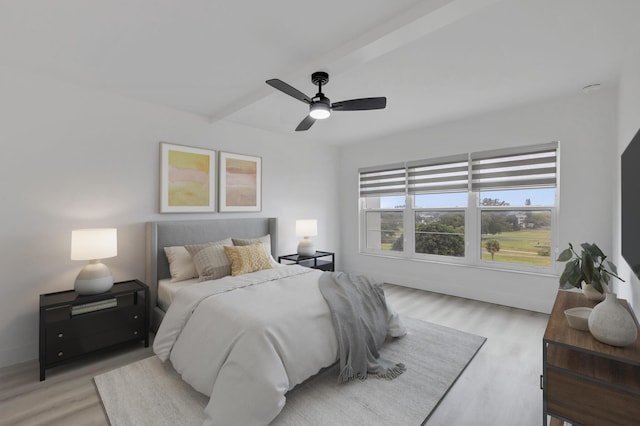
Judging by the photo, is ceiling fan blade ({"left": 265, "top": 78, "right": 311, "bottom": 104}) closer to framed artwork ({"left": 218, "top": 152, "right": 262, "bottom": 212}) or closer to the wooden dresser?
framed artwork ({"left": 218, "top": 152, "right": 262, "bottom": 212})

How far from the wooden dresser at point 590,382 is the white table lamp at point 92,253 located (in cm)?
334

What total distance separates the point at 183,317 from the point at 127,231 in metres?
1.43

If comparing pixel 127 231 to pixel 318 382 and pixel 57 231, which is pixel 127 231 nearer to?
pixel 57 231

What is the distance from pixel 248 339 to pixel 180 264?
1746mm

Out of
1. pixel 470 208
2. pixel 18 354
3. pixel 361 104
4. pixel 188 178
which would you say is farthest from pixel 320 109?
pixel 18 354

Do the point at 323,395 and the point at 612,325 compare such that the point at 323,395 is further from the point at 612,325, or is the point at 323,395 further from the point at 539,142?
the point at 539,142

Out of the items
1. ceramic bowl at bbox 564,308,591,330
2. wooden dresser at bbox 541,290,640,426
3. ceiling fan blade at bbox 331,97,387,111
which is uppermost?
ceiling fan blade at bbox 331,97,387,111

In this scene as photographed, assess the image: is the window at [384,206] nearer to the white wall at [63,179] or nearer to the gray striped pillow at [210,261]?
the white wall at [63,179]

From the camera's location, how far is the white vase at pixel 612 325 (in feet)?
4.55

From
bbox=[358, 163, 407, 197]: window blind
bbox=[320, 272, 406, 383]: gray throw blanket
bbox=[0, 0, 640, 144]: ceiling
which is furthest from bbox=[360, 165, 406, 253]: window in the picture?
bbox=[320, 272, 406, 383]: gray throw blanket

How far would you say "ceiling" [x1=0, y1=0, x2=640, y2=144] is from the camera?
186cm

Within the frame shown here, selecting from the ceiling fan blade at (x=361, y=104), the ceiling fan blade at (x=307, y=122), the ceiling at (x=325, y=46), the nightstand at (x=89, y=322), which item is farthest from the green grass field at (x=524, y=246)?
the nightstand at (x=89, y=322)

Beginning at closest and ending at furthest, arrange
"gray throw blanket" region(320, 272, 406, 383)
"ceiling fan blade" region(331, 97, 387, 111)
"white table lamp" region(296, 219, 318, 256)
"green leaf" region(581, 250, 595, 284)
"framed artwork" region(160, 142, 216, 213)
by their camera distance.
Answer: "green leaf" region(581, 250, 595, 284) → "gray throw blanket" region(320, 272, 406, 383) → "ceiling fan blade" region(331, 97, 387, 111) → "framed artwork" region(160, 142, 216, 213) → "white table lamp" region(296, 219, 318, 256)

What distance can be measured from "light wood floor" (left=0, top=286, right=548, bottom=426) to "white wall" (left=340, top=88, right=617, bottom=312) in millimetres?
741
